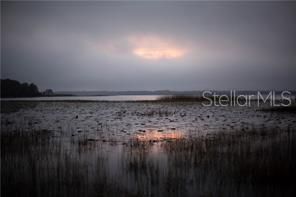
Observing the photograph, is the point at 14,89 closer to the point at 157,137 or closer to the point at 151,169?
the point at 157,137

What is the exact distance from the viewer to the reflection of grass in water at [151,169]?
5859 mm

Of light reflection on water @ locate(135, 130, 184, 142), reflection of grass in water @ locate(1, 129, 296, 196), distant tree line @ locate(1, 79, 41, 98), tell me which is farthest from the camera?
distant tree line @ locate(1, 79, 41, 98)

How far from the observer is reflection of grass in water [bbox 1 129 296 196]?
586 cm

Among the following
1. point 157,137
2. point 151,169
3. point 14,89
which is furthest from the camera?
point 14,89

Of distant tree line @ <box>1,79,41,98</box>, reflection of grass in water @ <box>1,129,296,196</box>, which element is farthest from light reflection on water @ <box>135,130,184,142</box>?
distant tree line @ <box>1,79,41,98</box>

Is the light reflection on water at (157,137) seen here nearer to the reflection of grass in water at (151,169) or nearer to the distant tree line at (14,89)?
the reflection of grass in water at (151,169)

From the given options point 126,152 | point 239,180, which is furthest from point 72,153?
point 239,180

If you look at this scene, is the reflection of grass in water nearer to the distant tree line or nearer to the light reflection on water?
the light reflection on water

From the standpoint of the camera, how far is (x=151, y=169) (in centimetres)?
734

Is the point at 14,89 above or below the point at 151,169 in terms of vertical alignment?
above

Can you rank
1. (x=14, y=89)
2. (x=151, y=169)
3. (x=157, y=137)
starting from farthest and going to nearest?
(x=14, y=89) → (x=157, y=137) → (x=151, y=169)

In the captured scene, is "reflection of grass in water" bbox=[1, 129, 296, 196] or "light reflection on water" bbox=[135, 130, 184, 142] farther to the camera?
"light reflection on water" bbox=[135, 130, 184, 142]

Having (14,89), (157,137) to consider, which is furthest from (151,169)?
(14,89)

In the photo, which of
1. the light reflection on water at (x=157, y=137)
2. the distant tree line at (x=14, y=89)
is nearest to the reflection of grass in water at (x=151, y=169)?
the light reflection on water at (x=157, y=137)
